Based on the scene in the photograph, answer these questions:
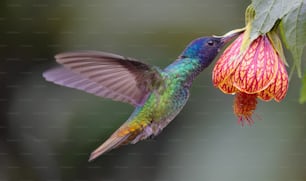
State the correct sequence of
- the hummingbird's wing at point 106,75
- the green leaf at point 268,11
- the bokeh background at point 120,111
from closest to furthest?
A: the green leaf at point 268,11, the hummingbird's wing at point 106,75, the bokeh background at point 120,111

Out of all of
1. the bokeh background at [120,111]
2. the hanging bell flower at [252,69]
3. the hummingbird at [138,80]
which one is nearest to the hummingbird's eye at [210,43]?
the hummingbird at [138,80]

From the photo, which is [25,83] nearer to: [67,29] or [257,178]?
[67,29]

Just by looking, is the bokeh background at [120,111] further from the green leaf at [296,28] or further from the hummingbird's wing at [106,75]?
the green leaf at [296,28]

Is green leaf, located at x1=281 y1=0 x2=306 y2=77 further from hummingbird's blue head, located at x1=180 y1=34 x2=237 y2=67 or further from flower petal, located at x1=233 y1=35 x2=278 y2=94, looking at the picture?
hummingbird's blue head, located at x1=180 y1=34 x2=237 y2=67

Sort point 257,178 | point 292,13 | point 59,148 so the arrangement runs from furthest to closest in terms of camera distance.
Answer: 1. point 59,148
2. point 257,178
3. point 292,13

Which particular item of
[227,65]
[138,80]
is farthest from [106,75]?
[227,65]

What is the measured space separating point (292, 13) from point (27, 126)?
1.18 metres

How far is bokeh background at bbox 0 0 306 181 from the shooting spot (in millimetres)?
1602

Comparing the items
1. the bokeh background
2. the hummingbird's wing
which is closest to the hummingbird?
the hummingbird's wing

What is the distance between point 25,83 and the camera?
174 centimetres

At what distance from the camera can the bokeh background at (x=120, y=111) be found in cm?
160

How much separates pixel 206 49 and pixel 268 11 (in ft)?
0.65

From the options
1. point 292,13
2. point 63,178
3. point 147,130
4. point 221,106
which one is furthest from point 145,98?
point 63,178

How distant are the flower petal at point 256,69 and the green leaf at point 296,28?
0.05 meters
